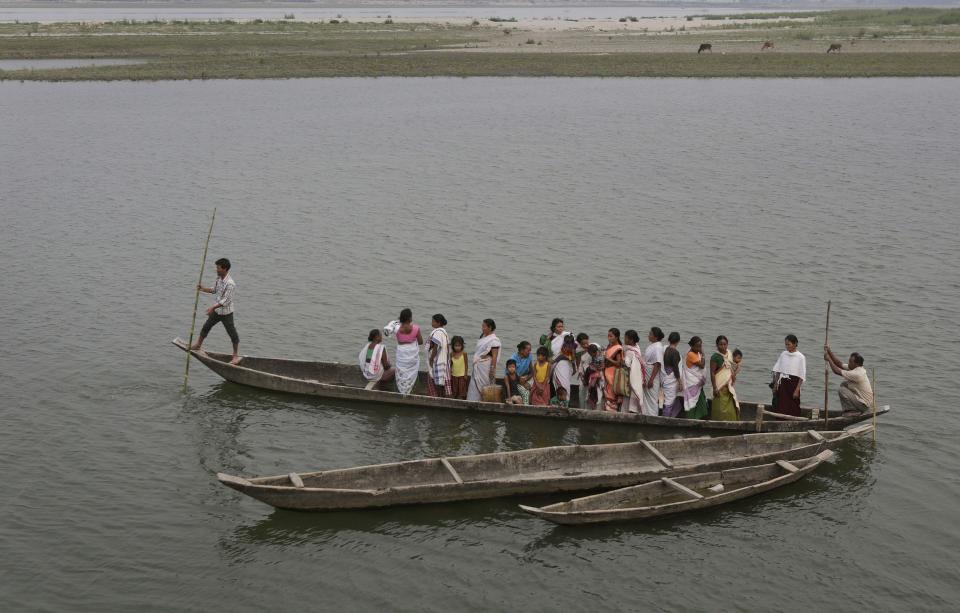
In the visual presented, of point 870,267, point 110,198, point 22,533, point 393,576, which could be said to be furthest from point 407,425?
point 110,198

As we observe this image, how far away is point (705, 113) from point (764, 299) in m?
22.7

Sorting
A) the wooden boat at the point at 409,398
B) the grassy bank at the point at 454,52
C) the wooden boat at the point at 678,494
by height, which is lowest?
the wooden boat at the point at 678,494

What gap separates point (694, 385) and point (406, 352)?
4.03 metres

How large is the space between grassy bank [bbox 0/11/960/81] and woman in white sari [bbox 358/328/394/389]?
3759 cm

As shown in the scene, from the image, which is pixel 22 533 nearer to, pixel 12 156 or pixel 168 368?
pixel 168 368

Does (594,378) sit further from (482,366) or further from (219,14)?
(219,14)

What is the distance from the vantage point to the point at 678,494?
12.0 metres

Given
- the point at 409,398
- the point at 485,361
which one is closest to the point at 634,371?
the point at 485,361

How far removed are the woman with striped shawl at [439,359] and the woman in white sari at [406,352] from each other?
0.71 feet

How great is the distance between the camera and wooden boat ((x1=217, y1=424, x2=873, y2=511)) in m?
11.6

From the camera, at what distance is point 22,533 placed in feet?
37.5

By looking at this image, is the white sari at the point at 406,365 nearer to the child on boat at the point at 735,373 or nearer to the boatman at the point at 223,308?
the boatman at the point at 223,308

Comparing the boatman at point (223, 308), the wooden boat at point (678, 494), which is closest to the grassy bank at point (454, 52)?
the boatman at point (223, 308)

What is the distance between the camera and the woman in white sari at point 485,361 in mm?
14234
